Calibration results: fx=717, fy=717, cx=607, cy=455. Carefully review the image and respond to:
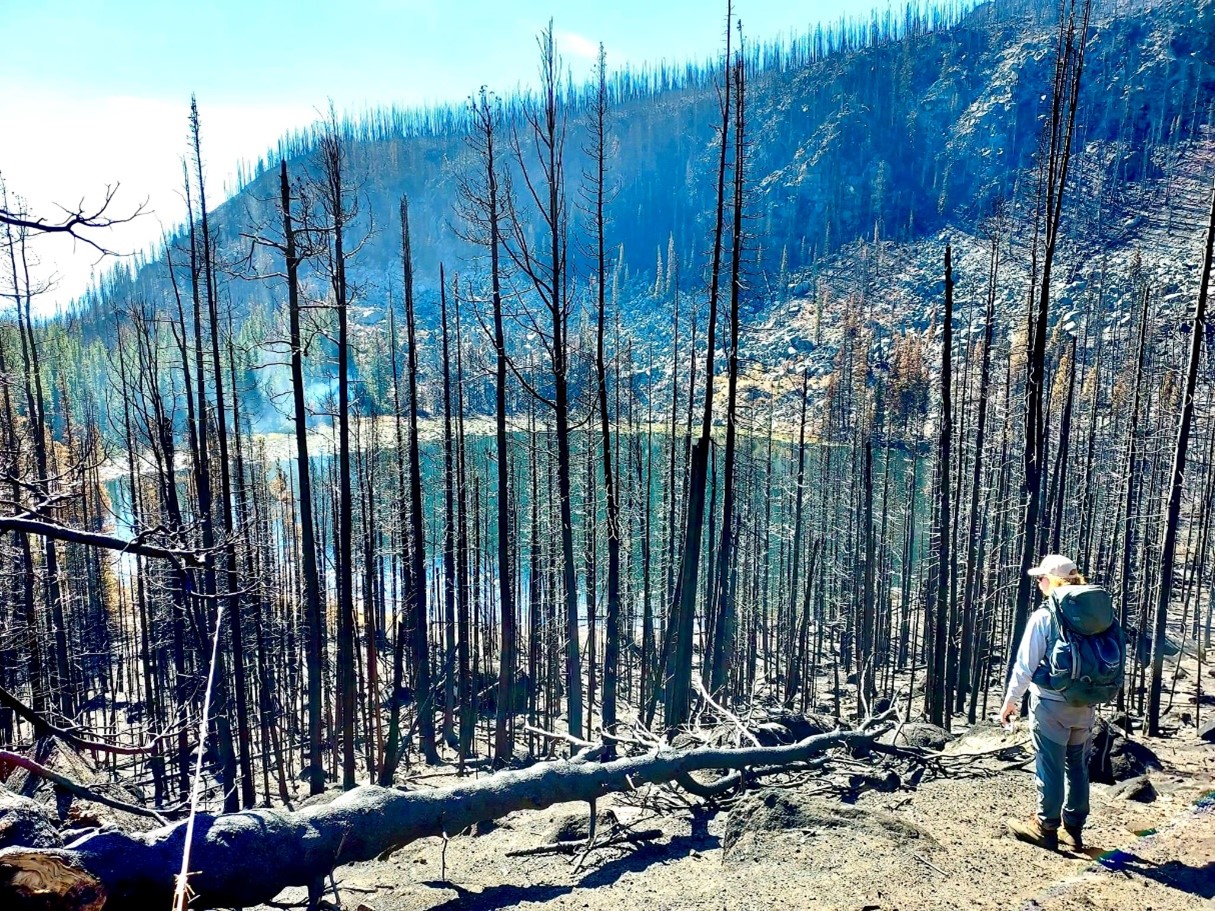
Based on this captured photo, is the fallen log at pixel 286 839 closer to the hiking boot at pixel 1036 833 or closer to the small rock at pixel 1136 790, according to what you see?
the hiking boot at pixel 1036 833

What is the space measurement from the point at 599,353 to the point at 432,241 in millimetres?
127710

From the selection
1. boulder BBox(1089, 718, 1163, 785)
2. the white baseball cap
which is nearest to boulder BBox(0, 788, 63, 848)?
the white baseball cap

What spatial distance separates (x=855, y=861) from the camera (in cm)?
487

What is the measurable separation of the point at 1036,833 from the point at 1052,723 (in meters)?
0.86

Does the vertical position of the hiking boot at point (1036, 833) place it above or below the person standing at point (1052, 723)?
below

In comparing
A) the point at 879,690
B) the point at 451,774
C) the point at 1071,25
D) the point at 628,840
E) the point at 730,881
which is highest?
the point at 1071,25

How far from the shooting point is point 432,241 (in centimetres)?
12912

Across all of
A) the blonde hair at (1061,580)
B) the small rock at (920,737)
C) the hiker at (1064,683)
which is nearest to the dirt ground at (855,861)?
the hiker at (1064,683)

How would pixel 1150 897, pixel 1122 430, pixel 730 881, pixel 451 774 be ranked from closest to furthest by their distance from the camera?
pixel 1150 897, pixel 730 881, pixel 451 774, pixel 1122 430

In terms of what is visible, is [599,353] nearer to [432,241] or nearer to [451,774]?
[451,774]

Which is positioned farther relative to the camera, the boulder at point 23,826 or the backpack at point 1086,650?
the backpack at point 1086,650

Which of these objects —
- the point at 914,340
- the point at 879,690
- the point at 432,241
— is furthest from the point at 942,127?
the point at 879,690

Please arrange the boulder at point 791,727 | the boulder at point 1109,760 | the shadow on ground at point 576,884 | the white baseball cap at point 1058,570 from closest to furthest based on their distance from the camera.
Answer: the white baseball cap at point 1058,570
the shadow on ground at point 576,884
the boulder at point 1109,760
the boulder at point 791,727

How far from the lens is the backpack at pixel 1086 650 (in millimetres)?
4547
